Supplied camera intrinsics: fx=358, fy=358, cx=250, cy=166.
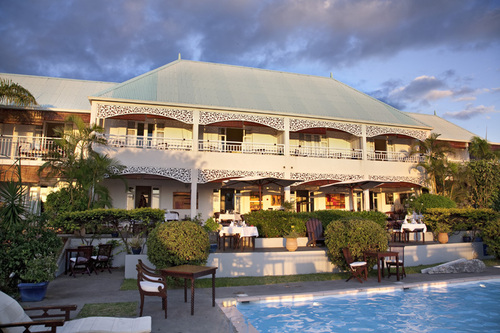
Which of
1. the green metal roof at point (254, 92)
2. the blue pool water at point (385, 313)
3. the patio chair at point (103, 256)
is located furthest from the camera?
the green metal roof at point (254, 92)

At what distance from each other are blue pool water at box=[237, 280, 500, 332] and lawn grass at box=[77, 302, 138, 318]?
2.00 m

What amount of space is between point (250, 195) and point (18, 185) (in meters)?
13.9

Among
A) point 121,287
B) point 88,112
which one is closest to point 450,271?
point 121,287

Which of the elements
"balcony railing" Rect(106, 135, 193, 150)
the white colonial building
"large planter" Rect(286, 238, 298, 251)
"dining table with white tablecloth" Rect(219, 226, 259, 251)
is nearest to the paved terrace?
"large planter" Rect(286, 238, 298, 251)

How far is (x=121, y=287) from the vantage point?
830cm

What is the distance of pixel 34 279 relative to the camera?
7.00 metres

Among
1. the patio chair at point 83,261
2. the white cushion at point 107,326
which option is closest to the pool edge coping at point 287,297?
the white cushion at point 107,326

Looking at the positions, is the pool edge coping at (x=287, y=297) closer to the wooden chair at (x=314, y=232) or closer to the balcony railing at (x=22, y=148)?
the wooden chair at (x=314, y=232)

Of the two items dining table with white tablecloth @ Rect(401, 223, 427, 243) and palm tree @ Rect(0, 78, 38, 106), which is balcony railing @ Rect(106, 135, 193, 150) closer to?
palm tree @ Rect(0, 78, 38, 106)

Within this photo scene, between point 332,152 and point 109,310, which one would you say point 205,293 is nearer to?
point 109,310

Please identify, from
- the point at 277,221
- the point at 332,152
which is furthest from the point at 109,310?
the point at 332,152

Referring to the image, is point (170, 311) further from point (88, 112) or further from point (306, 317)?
point (88, 112)

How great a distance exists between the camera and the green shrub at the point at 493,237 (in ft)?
40.1

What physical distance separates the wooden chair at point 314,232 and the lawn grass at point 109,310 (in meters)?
7.14
